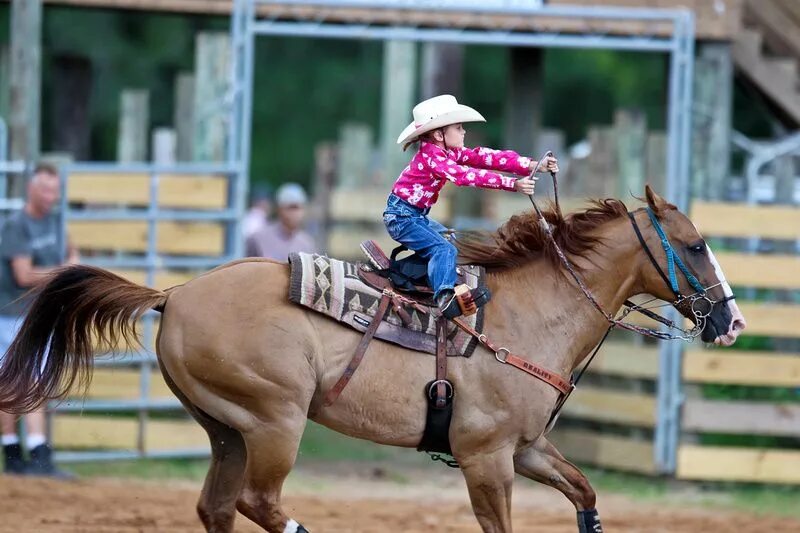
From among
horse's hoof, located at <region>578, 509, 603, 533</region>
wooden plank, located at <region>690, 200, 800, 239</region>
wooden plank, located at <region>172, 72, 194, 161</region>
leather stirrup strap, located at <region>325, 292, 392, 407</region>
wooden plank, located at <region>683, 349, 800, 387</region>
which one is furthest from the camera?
wooden plank, located at <region>172, 72, 194, 161</region>

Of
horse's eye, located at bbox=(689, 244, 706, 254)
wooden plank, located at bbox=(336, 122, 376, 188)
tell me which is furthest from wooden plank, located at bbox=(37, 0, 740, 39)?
horse's eye, located at bbox=(689, 244, 706, 254)

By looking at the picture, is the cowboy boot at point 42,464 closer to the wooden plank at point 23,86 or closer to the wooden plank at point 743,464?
the wooden plank at point 23,86

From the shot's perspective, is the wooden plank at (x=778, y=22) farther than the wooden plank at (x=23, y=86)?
Yes

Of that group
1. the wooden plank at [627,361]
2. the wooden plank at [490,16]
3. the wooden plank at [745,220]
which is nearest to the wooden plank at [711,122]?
the wooden plank at [490,16]

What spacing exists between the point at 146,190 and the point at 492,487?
5.03m

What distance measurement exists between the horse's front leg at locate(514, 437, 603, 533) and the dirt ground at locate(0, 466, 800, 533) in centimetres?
170

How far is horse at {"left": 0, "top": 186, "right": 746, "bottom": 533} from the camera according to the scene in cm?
681

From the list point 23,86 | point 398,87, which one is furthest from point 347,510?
point 398,87

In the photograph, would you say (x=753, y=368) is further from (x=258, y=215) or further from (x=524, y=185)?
(x=258, y=215)

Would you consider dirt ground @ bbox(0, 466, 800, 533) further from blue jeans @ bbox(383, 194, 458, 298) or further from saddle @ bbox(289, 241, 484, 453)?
blue jeans @ bbox(383, 194, 458, 298)

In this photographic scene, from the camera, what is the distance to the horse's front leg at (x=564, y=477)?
7.16m

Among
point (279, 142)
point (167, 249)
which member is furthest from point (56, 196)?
point (279, 142)

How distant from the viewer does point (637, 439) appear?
37.0 feet

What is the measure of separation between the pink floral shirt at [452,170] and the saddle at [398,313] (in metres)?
0.36
